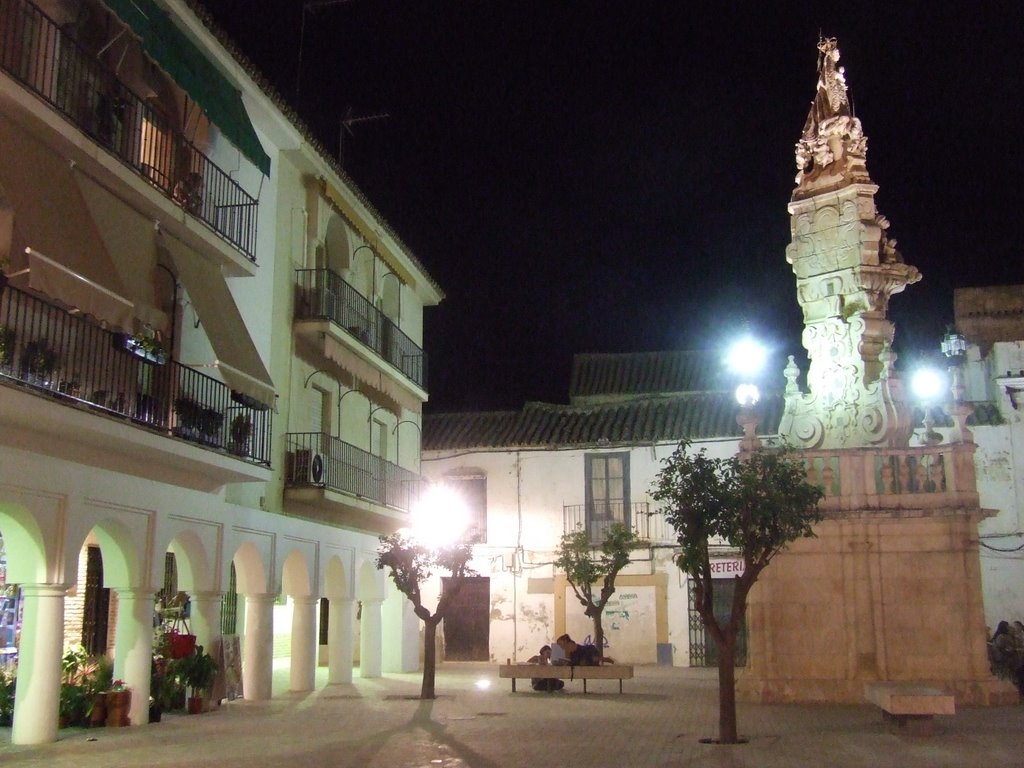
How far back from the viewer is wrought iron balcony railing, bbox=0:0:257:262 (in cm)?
1280

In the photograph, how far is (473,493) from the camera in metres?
32.9

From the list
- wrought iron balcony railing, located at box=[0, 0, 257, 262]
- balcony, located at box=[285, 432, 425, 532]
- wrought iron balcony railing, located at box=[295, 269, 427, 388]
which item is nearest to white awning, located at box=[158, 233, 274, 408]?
wrought iron balcony railing, located at box=[0, 0, 257, 262]

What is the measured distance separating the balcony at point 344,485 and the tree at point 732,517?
873 cm

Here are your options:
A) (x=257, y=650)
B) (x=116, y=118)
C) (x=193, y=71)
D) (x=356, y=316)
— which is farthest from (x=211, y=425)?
(x=356, y=316)

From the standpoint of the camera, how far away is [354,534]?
76.2 ft

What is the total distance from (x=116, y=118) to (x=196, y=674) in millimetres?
8239

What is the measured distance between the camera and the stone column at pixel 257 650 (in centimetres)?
1891

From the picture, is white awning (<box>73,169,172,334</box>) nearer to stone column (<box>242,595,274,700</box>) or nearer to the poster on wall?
stone column (<box>242,595,274,700</box>)

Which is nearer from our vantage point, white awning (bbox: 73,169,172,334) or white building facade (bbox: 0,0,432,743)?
white building facade (bbox: 0,0,432,743)

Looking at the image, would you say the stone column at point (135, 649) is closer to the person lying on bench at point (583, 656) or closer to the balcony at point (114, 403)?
the balcony at point (114, 403)

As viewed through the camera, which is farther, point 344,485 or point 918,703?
point 344,485

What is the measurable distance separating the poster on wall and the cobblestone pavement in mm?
11626

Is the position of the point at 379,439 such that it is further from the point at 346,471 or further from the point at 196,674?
the point at 196,674

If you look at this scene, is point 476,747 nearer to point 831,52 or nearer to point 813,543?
point 813,543
